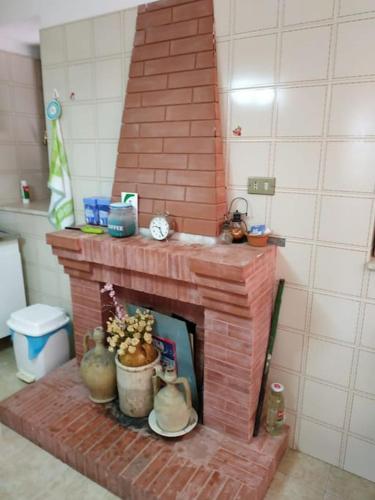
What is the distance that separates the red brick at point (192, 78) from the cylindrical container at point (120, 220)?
59 cm

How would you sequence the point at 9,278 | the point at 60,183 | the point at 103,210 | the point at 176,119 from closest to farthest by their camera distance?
the point at 176,119, the point at 103,210, the point at 60,183, the point at 9,278

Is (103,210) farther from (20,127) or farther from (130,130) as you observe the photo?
(20,127)

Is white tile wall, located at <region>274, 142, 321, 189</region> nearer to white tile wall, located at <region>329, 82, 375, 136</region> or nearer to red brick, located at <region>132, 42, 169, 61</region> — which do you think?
white tile wall, located at <region>329, 82, 375, 136</region>

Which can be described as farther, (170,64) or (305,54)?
(170,64)

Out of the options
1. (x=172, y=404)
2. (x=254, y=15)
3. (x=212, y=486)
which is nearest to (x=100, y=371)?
(x=172, y=404)

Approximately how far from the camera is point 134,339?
1668 mm

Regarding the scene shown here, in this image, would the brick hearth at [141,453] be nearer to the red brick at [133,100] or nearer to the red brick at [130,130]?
the red brick at [130,130]

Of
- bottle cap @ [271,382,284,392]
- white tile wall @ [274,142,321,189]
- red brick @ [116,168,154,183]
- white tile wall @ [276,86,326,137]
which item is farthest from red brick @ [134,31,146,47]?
bottle cap @ [271,382,284,392]

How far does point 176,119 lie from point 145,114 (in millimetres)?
185

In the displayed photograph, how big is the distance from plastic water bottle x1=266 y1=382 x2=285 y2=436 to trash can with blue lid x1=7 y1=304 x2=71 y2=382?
4.29 feet

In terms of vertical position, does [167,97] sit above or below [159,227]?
above

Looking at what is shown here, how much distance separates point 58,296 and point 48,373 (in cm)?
54

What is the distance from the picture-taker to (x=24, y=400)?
188 centimetres

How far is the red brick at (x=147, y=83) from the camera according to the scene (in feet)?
5.45
